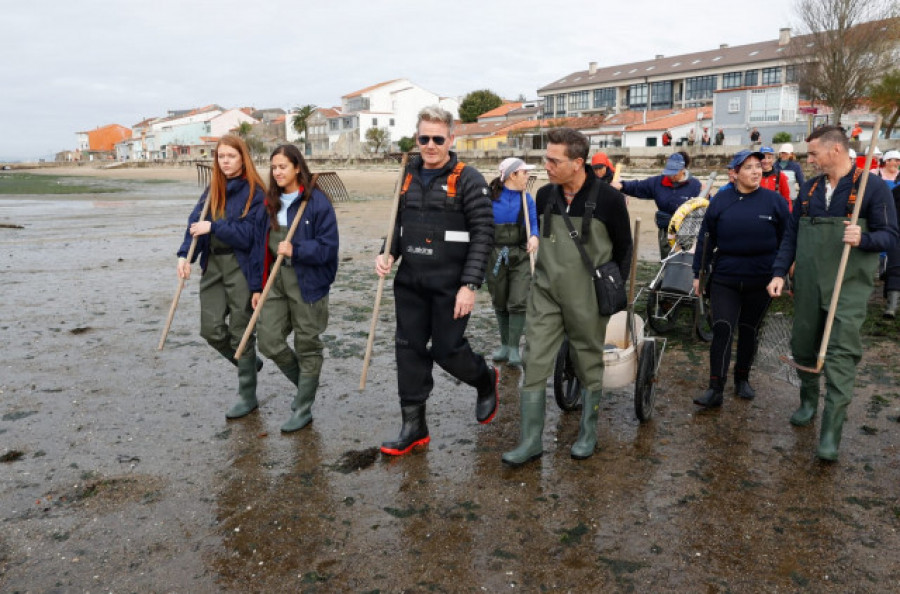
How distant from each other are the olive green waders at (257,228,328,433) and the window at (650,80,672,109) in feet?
261

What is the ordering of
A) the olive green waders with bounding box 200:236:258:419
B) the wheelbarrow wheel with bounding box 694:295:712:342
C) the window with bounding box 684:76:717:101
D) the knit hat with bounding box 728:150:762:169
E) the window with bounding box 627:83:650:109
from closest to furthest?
the olive green waders with bounding box 200:236:258:419
the knit hat with bounding box 728:150:762:169
the wheelbarrow wheel with bounding box 694:295:712:342
the window with bounding box 684:76:717:101
the window with bounding box 627:83:650:109

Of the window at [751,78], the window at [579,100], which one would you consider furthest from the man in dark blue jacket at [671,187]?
the window at [579,100]

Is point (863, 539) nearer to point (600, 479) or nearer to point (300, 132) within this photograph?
point (600, 479)

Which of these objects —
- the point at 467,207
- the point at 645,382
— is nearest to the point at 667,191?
the point at 645,382

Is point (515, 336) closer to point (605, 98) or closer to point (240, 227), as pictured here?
point (240, 227)

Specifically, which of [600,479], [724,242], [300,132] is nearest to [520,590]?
[600,479]

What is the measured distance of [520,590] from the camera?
3248mm

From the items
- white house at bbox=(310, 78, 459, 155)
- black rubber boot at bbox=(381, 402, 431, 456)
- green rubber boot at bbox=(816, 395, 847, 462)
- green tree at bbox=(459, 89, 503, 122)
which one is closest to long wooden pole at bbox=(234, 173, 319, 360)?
black rubber boot at bbox=(381, 402, 431, 456)

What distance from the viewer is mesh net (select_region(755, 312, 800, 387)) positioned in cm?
628

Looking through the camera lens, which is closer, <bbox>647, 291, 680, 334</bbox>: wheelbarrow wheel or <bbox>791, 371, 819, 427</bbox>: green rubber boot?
<bbox>791, 371, 819, 427</bbox>: green rubber boot

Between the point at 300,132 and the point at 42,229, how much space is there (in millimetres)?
92269

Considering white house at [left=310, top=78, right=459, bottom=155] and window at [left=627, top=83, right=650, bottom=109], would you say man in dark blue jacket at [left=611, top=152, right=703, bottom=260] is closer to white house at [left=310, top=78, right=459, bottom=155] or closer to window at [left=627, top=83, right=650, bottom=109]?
window at [left=627, top=83, right=650, bottom=109]

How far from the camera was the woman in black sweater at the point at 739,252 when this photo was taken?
5.46 metres

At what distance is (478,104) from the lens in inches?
3792
